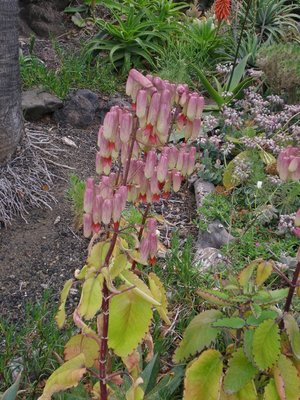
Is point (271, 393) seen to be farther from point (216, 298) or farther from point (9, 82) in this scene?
point (9, 82)

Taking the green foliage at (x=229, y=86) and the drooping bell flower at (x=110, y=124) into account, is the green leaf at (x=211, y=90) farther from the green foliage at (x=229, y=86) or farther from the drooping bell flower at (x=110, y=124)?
the drooping bell flower at (x=110, y=124)

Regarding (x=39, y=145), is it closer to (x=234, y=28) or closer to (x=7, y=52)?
(x=7, y=52)

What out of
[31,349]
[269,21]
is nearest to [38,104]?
[31,349]

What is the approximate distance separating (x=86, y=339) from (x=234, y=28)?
15.5ft

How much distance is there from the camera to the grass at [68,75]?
4.73 metres

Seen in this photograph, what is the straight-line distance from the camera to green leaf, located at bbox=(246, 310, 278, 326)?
1939mm

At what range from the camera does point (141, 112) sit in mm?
1509

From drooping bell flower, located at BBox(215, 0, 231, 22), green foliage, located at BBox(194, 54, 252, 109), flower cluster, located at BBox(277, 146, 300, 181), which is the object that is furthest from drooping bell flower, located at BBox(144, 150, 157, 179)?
drooping bell flower, located at BBox(215, 0, 231, 22)

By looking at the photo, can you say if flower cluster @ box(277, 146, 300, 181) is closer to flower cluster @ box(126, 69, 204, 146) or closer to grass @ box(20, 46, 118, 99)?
flower cluster @ box(126, 69, 204, 146)

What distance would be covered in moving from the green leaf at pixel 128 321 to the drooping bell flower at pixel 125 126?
0.44 metres

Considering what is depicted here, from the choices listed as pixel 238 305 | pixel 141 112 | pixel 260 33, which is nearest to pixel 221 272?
pixel 238 305

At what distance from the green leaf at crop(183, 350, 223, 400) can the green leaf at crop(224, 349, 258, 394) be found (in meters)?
0.03

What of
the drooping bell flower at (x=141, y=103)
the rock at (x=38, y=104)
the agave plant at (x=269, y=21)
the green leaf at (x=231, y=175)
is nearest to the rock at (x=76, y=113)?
the rock at (x=38, y=104)

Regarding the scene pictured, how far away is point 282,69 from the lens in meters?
4.78
